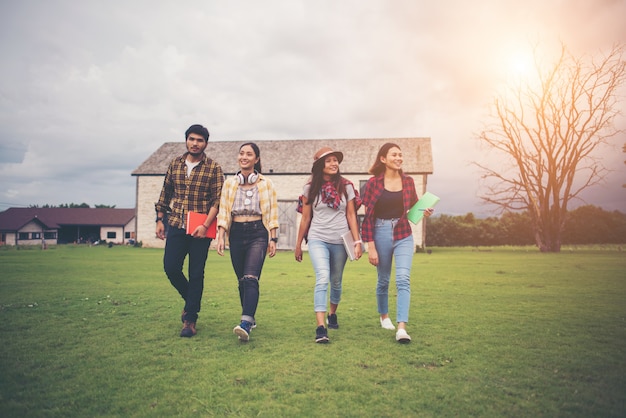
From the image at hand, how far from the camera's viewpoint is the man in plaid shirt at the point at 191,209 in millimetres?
4871

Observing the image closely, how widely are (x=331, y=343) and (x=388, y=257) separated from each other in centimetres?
122

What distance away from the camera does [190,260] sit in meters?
4.92

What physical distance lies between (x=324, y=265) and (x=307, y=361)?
48.9 inches

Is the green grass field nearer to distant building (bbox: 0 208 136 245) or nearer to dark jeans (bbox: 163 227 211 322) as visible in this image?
dark jeans (bbox: 163 227 211 322)

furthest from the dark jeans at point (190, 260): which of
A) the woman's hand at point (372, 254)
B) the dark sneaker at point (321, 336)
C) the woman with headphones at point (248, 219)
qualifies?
the woman's hand at point (372, 254)

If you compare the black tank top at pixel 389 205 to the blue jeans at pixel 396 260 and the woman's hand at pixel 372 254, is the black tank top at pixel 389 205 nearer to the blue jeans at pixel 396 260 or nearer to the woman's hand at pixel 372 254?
the blue jeans at pixel 396 260

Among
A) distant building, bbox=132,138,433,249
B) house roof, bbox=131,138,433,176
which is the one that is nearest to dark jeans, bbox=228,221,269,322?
distant building, bbox=132,138,433,249

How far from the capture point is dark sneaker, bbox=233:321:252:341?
4336mm

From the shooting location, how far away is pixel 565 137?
97.8 feet

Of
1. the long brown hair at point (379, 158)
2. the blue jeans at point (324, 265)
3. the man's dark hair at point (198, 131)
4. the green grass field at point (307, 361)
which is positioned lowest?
the green grass field at point (307, 361)

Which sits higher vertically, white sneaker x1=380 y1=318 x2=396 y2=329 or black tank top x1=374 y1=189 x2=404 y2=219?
black tank top x1=374 y1=189 x2=404 y2=219

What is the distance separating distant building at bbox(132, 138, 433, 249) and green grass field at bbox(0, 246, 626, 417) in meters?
24.3

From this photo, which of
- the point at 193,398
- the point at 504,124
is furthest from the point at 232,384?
the point at 504,124

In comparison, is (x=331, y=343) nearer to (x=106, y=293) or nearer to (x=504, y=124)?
(x=106, y=293)
